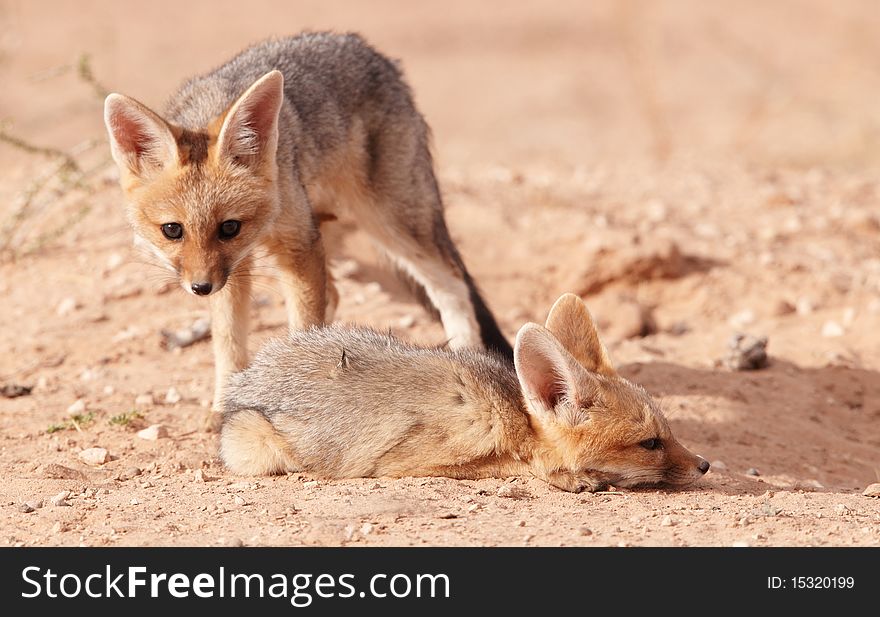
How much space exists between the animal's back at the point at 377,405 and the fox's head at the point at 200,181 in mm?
553

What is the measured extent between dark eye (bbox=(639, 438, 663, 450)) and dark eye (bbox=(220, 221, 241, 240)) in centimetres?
201

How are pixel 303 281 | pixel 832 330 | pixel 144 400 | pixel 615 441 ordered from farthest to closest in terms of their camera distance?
pixel 832 330 → pixel 144 400 → pixel 303 281 → pixel 615 441

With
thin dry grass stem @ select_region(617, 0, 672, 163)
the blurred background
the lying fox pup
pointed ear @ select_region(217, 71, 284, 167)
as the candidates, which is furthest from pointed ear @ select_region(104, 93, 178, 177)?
thin dry grass stem @ select_region(617, 0, 672, 163)

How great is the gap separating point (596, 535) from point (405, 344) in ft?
5.24

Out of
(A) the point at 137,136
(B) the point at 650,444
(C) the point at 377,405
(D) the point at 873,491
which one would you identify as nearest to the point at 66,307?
(A) the point at 137,136

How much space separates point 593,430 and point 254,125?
2.08m

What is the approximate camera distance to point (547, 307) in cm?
788

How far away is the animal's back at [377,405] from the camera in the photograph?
4.45 m

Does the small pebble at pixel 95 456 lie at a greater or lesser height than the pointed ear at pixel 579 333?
lesser

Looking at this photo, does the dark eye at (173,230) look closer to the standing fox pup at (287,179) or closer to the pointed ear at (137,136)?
the standing fox pup at (287,179)

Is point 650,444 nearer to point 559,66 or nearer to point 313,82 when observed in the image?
point 313,82

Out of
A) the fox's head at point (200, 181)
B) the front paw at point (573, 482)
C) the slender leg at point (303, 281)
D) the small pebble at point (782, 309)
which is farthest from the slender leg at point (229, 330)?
the small pebble at point (782, 309)

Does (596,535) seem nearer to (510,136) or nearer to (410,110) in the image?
(410,110)

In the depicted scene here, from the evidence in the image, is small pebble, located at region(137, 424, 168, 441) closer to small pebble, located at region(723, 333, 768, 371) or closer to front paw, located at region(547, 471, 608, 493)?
front paw, located at region(547, 471, 608, 493)
